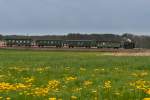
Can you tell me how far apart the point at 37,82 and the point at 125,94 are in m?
4.54

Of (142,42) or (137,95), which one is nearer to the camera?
(137,95)

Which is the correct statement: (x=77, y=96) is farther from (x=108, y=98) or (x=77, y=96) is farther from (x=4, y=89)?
(x=4, y=89)

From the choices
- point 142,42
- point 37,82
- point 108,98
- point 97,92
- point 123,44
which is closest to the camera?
point 108,98

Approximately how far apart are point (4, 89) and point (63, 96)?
4.64ft

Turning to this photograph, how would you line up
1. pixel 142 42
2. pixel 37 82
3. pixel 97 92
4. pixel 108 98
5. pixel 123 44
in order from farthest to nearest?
pixel 142 42 → pixel 123 44 → pixel 37 82 → pixel 97 92 → pixel 108 98

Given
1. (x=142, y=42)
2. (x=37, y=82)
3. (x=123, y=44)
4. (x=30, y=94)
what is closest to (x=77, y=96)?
(x=30, y=94)

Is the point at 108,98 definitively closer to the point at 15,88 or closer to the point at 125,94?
the point at 125,94

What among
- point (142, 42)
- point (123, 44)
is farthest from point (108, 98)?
point (142, 42)

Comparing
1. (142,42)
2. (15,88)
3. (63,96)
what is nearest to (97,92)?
(63,96)

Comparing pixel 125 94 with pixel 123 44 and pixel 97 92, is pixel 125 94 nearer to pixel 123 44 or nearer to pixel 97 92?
pixel 97 92

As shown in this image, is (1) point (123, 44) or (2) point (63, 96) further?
(1) point (123, 44)

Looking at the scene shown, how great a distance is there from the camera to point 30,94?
10219 mm

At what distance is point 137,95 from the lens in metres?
10.3

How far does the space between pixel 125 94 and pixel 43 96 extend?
5.80 ft
